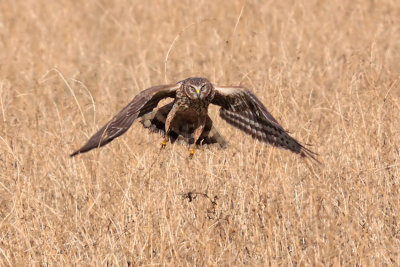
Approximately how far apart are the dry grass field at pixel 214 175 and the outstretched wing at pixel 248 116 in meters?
0.11

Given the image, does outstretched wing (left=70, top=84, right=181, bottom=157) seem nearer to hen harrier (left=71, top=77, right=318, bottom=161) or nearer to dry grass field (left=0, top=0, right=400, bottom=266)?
hen harrier (left=71, top=77, right=318, bottom=161)

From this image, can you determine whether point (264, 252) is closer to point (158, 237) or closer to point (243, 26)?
point (158, 237)

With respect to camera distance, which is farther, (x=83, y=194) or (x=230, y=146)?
(x=230, y=146)

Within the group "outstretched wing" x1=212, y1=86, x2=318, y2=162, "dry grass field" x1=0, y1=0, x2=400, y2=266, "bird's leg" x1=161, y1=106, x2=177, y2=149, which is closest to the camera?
"dry grass field" x1=0, y1=0, x2=400, y2=266

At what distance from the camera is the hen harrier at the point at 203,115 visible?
19.4 feet

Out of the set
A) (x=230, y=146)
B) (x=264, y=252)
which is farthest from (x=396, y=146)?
(x=264, y=252)

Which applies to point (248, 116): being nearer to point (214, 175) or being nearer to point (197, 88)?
point (197, 88)

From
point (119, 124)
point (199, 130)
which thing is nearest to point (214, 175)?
point (119, 124)

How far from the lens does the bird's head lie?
599 cm

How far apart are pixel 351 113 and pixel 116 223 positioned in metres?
2.34

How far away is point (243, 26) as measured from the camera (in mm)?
9836

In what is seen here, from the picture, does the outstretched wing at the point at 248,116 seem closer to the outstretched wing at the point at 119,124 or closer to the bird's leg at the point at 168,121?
the bird's leg at the point at 168,121

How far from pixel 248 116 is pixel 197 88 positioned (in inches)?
20.9

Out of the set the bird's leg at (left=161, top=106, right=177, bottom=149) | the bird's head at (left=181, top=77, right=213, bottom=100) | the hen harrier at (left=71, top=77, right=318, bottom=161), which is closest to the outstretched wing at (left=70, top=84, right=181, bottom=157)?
the hen harrier at (left=71, top=77, right=318, bottom=161)
